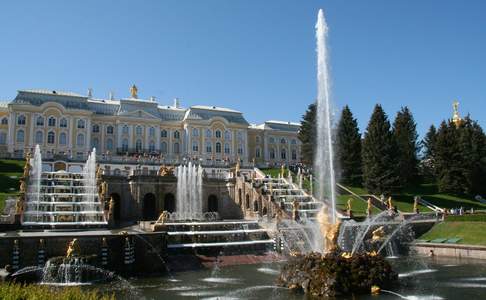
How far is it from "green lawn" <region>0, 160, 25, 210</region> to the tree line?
32272 mm

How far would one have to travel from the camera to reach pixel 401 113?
63.0 meters

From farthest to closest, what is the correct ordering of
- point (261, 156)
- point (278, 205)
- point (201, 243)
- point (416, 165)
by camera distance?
1. point (261, 156)
2. point (416, 165)
3. point (278, 205)
4. point (201, 243)

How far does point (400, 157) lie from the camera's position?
51.1m

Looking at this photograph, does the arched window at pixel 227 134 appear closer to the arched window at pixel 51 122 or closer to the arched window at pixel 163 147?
the arched window at pixel 163 147

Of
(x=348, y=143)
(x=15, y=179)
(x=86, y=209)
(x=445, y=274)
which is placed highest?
(x=348, y=143)

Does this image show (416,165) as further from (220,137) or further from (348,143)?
(220,137)

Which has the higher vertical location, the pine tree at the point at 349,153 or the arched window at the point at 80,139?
the arched window at the point at 80,139

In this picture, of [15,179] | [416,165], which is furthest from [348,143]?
[15,179]

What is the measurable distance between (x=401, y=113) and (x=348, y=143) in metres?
13.1

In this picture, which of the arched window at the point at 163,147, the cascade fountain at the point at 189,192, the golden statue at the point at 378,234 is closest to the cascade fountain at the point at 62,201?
the cascade fountain at the point at 189,192

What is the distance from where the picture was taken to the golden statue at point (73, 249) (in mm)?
20219

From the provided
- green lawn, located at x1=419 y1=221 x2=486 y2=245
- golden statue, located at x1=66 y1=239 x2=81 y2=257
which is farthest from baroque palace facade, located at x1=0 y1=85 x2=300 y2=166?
golden statue, located at x1=66 y1=239 x2=81 y2=257

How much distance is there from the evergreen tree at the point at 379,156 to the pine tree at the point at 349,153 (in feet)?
9.26

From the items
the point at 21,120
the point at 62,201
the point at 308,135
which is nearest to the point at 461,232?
the point at 62,201
